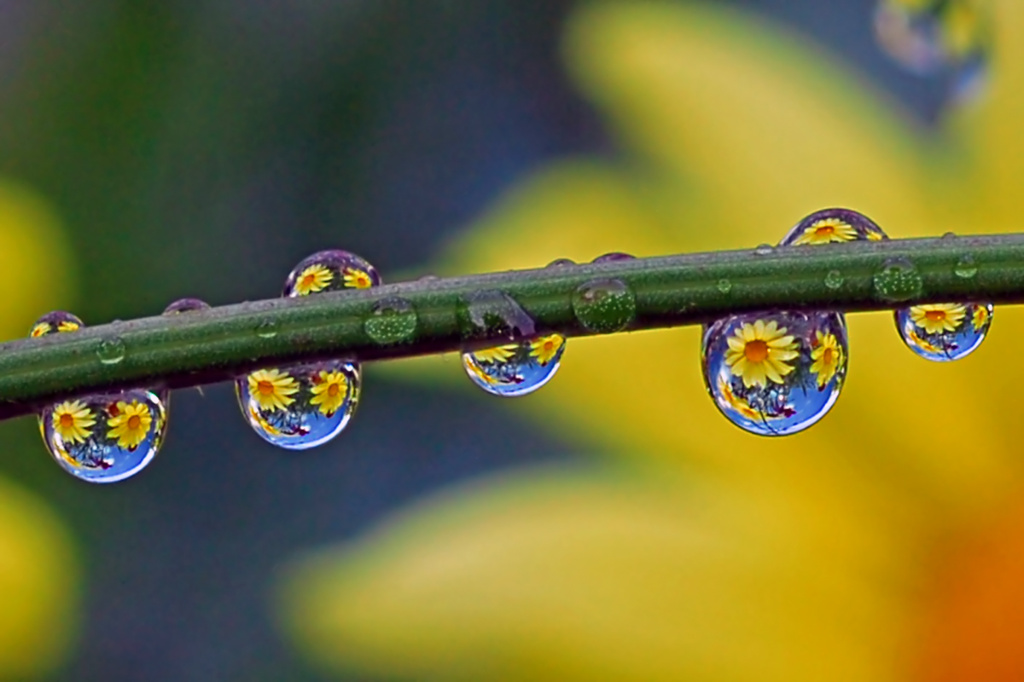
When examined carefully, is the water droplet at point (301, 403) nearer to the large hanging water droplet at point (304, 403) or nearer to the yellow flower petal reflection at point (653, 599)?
the large hanging water droplet at point (304, 403)

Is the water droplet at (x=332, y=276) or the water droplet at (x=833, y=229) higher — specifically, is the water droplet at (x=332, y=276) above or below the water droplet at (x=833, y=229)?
below

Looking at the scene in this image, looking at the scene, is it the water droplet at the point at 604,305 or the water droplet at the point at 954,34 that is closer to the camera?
the water droplet at the point at 604,305

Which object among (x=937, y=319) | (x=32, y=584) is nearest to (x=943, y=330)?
(x=937, y=319)

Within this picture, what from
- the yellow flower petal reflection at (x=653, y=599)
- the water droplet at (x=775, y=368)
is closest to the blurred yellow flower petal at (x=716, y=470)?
the yellow flower petal reflection at (x=653, y=599)

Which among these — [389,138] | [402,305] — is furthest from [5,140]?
[402,305]

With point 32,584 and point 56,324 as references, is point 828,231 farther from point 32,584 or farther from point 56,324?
point 32,584

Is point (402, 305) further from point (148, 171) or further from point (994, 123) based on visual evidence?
point (148, 171)

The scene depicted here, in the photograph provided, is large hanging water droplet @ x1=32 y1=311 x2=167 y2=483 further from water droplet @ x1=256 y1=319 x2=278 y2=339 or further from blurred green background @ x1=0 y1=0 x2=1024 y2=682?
blurred green background @ x1=0 y1=0 x2=1024 y2=682
